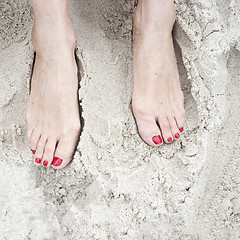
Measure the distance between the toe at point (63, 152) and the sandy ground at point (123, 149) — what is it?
28mm

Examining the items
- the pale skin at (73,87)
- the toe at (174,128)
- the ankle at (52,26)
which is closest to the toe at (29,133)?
the pale skin at (73,87)

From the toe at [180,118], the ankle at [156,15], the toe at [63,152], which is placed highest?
the ankle at [156,15]

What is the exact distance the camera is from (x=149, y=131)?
1.46m

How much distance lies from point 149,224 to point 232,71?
636 mm

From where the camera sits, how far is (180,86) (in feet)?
5.02

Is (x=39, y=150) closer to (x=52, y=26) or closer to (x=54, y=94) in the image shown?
(x=54, y=94)

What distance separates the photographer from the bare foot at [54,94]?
141cm

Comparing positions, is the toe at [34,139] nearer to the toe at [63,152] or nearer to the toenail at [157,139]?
the toe at [63,152]

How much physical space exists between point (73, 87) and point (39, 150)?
10.0 inches

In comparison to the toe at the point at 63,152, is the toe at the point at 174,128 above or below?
above

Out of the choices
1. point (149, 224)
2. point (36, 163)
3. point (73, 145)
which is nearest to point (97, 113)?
point (73, 145)

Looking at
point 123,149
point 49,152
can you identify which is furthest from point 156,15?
point 49,152

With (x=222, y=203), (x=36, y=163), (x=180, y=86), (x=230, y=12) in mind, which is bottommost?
(x=36, y=163)

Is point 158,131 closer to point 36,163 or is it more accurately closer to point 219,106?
point 219,106
